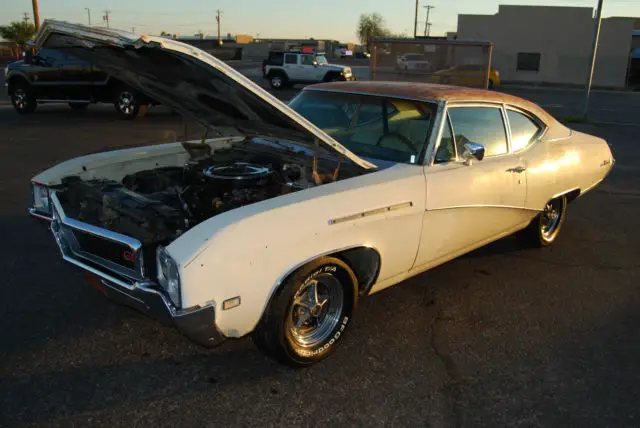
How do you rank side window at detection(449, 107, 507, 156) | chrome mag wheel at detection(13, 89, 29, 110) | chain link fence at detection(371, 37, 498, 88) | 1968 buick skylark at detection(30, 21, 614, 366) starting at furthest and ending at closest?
1. chrome mag wheel at detection(13, 89, 29, 110)
2. chain link fence at detection(371, 37, 498, 88)
3. side window at detection(449, 107, 507, 156)
4. 1968 buick skylark at detection(30, 21, 614, 366)

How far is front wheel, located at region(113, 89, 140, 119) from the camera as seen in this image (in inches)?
566

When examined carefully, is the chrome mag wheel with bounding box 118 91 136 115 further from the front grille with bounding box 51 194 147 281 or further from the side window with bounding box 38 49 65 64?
the front grille with bounding box 51 194 147 281

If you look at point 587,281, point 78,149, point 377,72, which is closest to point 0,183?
point 78,149

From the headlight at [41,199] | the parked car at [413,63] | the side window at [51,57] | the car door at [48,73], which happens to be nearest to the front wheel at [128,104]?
the car door at [48,73]

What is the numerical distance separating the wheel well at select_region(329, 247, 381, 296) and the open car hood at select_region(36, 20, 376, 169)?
615mm

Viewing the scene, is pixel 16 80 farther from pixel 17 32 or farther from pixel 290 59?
pixel 17 32

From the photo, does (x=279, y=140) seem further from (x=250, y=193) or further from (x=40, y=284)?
(x=40, y=284)

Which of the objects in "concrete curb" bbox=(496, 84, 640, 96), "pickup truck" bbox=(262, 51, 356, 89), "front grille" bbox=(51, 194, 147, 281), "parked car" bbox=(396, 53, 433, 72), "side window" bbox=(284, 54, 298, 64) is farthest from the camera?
"concrete curb" bbox=(496, 84, 640, 96)

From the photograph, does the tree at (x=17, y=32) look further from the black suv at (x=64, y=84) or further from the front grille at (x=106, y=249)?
the front grille at (x=106, y=249)

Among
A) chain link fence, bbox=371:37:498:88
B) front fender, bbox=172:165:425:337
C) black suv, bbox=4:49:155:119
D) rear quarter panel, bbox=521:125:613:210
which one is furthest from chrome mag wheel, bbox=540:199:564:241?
black suv, bbox=4:49:155:119

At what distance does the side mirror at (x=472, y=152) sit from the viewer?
12.2ft

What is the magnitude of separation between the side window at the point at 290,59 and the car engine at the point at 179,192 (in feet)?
73.3

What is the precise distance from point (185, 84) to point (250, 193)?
82cm

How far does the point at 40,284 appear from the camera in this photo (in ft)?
13.8
